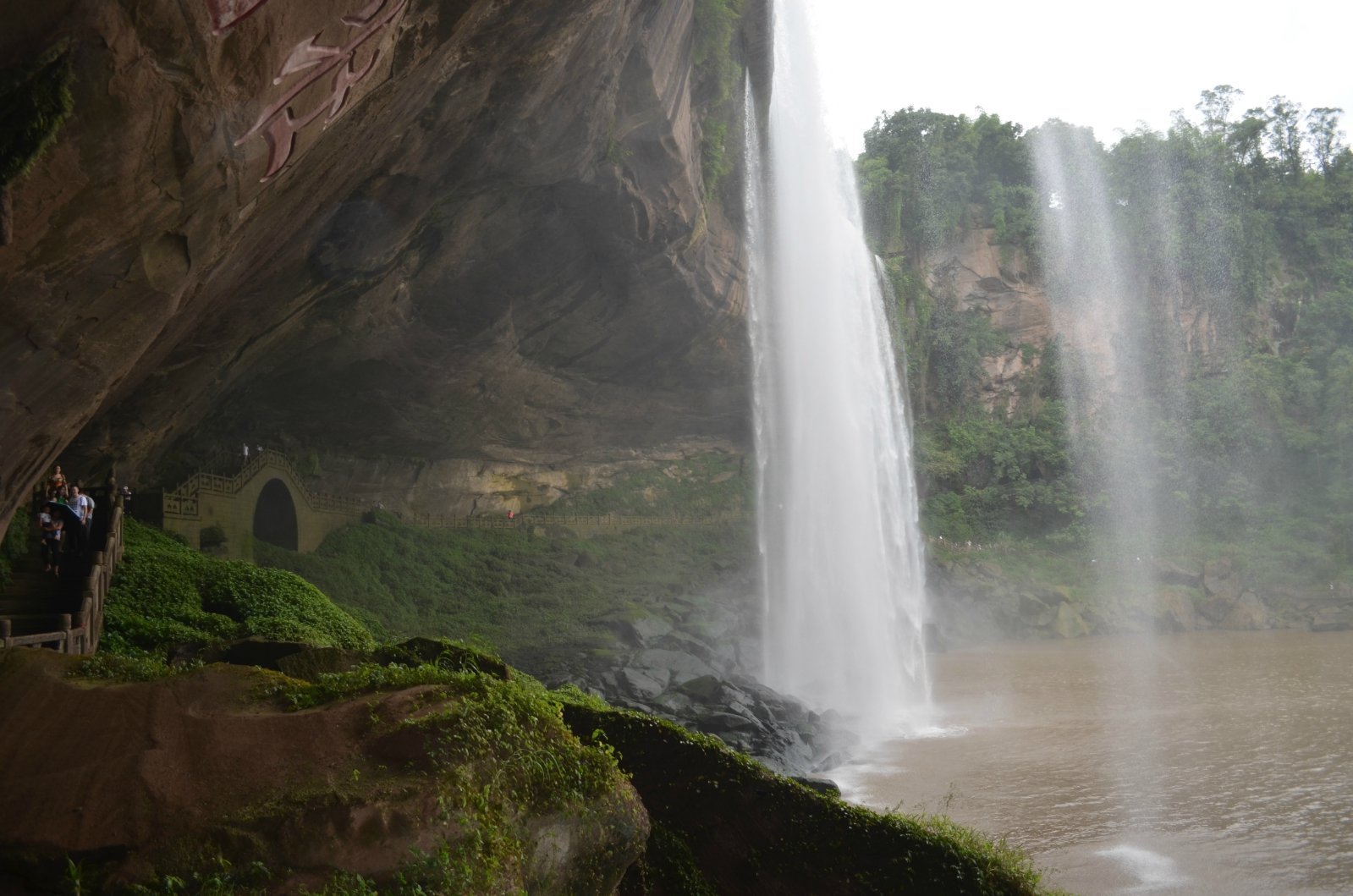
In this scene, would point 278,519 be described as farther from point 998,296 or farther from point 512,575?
point 998,296

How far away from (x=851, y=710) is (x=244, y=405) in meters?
15.4

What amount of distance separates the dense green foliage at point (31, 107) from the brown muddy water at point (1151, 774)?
952cm

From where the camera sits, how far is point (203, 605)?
13.8 meters

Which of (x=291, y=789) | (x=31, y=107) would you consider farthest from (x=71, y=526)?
(x=291, y=789)

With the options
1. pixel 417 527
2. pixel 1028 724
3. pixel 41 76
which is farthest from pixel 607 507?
pixel 41 76

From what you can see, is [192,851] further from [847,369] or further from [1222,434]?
[1222,434]

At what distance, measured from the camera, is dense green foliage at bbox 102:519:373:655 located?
38.0 feet

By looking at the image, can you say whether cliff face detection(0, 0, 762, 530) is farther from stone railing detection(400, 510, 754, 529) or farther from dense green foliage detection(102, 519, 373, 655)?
dense green foliage detection(102, 519, 373, 655)

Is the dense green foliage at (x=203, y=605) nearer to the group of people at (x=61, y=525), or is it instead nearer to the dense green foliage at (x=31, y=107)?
the group of people at (x=61, y=525)

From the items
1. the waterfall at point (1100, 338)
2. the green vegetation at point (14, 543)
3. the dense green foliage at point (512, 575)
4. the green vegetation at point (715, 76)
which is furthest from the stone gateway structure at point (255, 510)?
the waterfall at point (1100, 338)

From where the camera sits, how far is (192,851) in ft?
13.3

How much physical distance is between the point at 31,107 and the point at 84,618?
6.12m

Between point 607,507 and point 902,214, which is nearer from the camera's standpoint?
point 607,507

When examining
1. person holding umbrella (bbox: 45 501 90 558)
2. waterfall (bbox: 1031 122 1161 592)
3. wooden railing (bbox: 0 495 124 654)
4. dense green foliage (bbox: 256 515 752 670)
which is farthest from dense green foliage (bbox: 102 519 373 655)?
waterfall (bbox: 1031 122 1161 592)
